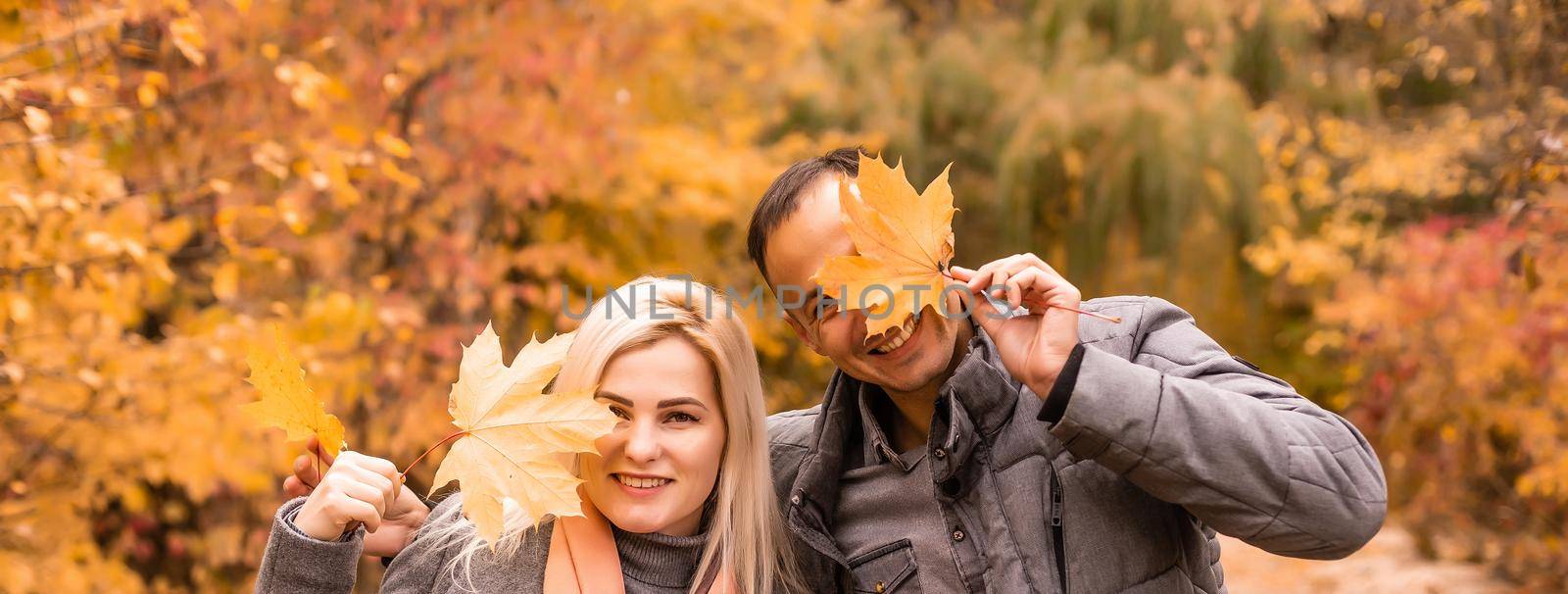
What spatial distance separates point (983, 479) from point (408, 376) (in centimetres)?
334

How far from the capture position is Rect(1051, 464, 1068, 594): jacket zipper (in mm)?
1854

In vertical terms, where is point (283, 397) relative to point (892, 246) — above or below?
below

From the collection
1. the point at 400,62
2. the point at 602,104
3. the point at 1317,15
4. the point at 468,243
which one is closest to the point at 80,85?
the point at 400,62

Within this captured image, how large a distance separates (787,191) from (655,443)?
447 mm

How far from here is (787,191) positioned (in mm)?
2027

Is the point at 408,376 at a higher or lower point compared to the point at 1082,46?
lower

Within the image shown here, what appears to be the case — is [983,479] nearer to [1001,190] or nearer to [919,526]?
[919,526]

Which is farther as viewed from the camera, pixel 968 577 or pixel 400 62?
pixel 400 62

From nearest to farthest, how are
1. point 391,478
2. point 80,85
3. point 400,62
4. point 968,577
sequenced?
point 391,478 < point 968,577 < point 80,85 < point 400,62

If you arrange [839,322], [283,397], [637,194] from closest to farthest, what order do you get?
[283,397] < [839,322] < [637,194]

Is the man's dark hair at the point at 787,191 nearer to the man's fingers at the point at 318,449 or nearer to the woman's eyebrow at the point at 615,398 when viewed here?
the woman's eyebrow at the point at 615,398

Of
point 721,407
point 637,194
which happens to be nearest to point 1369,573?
point 637,194

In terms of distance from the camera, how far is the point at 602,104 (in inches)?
225

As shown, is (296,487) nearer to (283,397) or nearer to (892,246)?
(283,397)
